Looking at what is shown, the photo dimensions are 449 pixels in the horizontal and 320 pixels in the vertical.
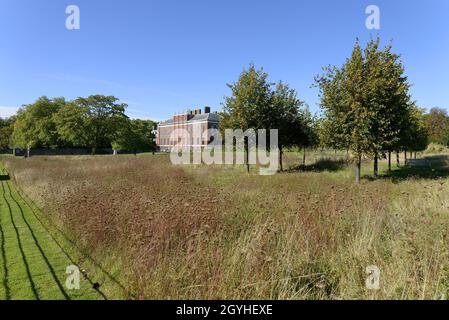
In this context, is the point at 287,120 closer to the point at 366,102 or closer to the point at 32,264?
the point at 366,102

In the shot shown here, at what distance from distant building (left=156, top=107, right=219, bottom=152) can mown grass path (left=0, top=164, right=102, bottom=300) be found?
194 ft

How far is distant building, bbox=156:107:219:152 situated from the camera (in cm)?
7175

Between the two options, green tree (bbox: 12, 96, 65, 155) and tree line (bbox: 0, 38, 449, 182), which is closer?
tree line (bbox: 0, 38, 449, 182)

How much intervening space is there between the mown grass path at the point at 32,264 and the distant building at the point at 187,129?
5902 centimetres

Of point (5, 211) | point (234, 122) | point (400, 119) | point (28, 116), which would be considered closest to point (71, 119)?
point (28, 116)

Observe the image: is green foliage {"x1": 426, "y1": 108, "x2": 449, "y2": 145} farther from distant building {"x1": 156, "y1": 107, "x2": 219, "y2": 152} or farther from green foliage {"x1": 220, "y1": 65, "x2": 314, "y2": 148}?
green foliage {"x1": 220, "y1": 65, "x2": 314, "y2": 148}

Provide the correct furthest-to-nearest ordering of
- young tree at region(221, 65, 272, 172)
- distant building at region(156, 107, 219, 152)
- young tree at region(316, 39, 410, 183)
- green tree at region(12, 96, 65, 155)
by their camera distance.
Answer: distant building at region(156, 107, 219, 152) < green tree at region(12, 96, 65, 155) < young tree at region(221, 65, 272, 172) < young tree at region(316, 39, 410, 183)

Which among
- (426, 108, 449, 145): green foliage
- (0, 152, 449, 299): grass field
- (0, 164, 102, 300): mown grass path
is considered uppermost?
(426, 108, 449, 145): green foliage

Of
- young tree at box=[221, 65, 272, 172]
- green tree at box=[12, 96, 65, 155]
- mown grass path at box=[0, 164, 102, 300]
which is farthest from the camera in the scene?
green tree at box=[12, 96, 65, 155]

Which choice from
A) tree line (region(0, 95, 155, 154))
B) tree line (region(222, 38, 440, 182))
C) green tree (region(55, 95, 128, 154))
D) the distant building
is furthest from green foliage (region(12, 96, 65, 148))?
tree line (region(222, 38, 440, 182))

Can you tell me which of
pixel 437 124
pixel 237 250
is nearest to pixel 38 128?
pixel 237 250

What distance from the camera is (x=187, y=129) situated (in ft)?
264
